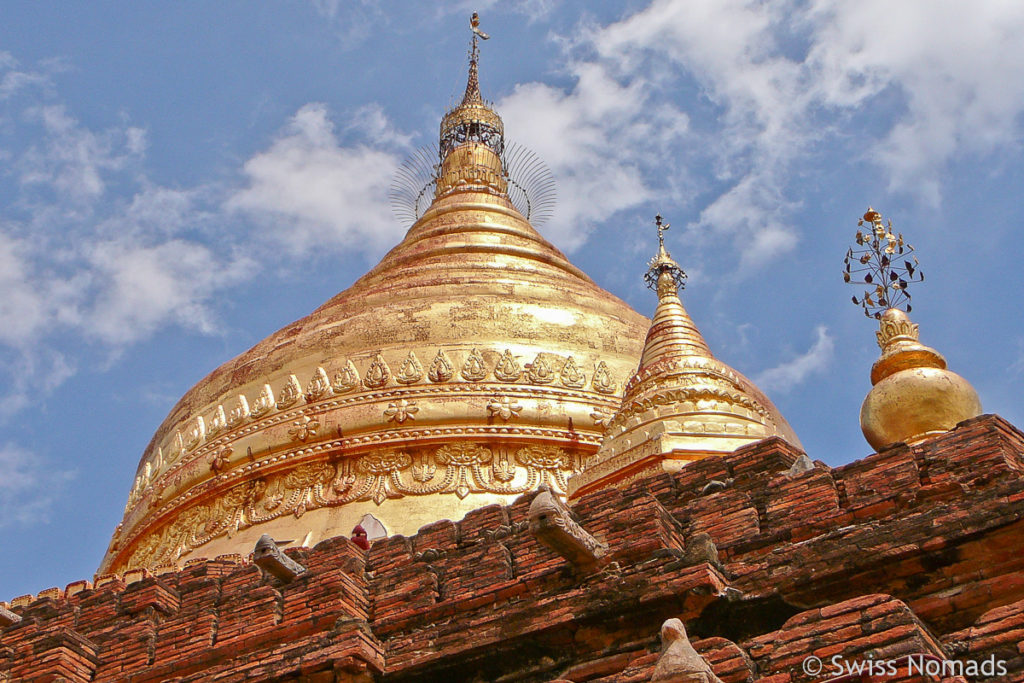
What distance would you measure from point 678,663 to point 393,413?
1464cm

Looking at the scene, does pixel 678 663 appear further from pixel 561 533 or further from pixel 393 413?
pixel 393 413

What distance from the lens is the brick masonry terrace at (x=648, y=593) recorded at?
8.73m

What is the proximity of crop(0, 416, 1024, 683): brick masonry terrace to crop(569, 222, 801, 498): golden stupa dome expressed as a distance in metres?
5.55

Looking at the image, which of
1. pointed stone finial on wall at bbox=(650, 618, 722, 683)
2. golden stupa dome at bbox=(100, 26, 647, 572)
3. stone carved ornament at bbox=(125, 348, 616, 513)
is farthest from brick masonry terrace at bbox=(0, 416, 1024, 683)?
stone carved ornament at bbox=(125, 348, 616, 513)

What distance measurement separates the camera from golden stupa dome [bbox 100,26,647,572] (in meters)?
21.6

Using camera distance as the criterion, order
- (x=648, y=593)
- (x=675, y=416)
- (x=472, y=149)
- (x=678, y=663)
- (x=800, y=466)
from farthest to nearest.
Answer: (x=472, y=149), (x=675, y=416), (x=800, y=466), (x=648, y=593), (x=678, y=663)

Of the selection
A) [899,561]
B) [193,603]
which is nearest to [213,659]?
[193,603]

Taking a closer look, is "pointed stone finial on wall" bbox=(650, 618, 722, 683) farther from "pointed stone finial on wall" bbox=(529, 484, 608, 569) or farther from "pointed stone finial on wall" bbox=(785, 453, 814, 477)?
"pointed stone finial on wall" bbox=(785, 453, 814, 477)

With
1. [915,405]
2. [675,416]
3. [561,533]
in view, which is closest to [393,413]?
[675,416]

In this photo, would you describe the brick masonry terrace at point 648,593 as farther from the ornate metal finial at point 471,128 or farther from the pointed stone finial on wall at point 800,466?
the ornate metal finial at point 471,128

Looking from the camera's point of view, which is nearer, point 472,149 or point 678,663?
point 678,663

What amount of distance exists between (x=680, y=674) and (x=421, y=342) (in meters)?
16.1

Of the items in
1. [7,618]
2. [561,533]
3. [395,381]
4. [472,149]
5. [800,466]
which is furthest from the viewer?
[472,149]

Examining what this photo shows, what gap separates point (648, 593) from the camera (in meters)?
9.55
